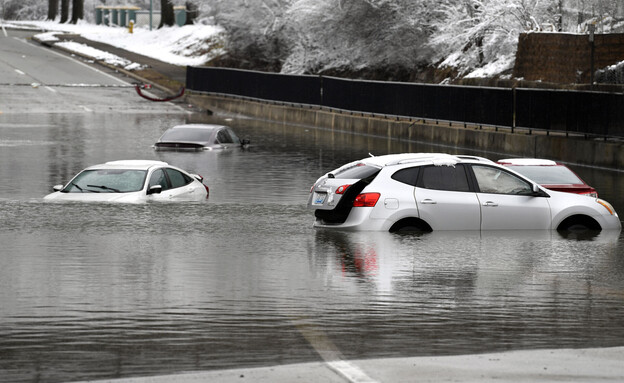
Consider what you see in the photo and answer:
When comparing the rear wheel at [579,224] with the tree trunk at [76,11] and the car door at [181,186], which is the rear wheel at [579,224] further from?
the tree trunk at [76,11]

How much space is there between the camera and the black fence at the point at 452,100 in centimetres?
3444

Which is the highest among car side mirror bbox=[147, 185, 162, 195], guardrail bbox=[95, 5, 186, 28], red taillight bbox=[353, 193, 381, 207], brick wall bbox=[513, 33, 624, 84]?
guardrail bbox=[95, 5, 186, 28]

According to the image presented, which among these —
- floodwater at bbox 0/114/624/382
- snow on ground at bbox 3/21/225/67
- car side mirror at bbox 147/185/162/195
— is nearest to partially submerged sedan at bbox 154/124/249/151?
floodwater at bbox 0/114/624/382

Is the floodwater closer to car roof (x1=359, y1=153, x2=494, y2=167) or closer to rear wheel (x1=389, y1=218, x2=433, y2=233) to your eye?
rear wheel (x1=389, y1=218, x2=433, y2=233)

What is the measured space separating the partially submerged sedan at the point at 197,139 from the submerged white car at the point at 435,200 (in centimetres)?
1864

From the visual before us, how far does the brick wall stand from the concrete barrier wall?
14.2 feet

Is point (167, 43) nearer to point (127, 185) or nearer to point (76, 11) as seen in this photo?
point (76, 11)

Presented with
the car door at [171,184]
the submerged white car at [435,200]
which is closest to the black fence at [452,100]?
the car door at [171,184]

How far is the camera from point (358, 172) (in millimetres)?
17391

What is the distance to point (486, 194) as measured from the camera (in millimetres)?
17250

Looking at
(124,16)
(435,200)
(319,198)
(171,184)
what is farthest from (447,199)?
(124,16)

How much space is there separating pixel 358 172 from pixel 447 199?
1.32 m

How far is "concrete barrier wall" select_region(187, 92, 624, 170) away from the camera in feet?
109

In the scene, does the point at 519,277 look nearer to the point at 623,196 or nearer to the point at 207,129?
the point at 623,196
